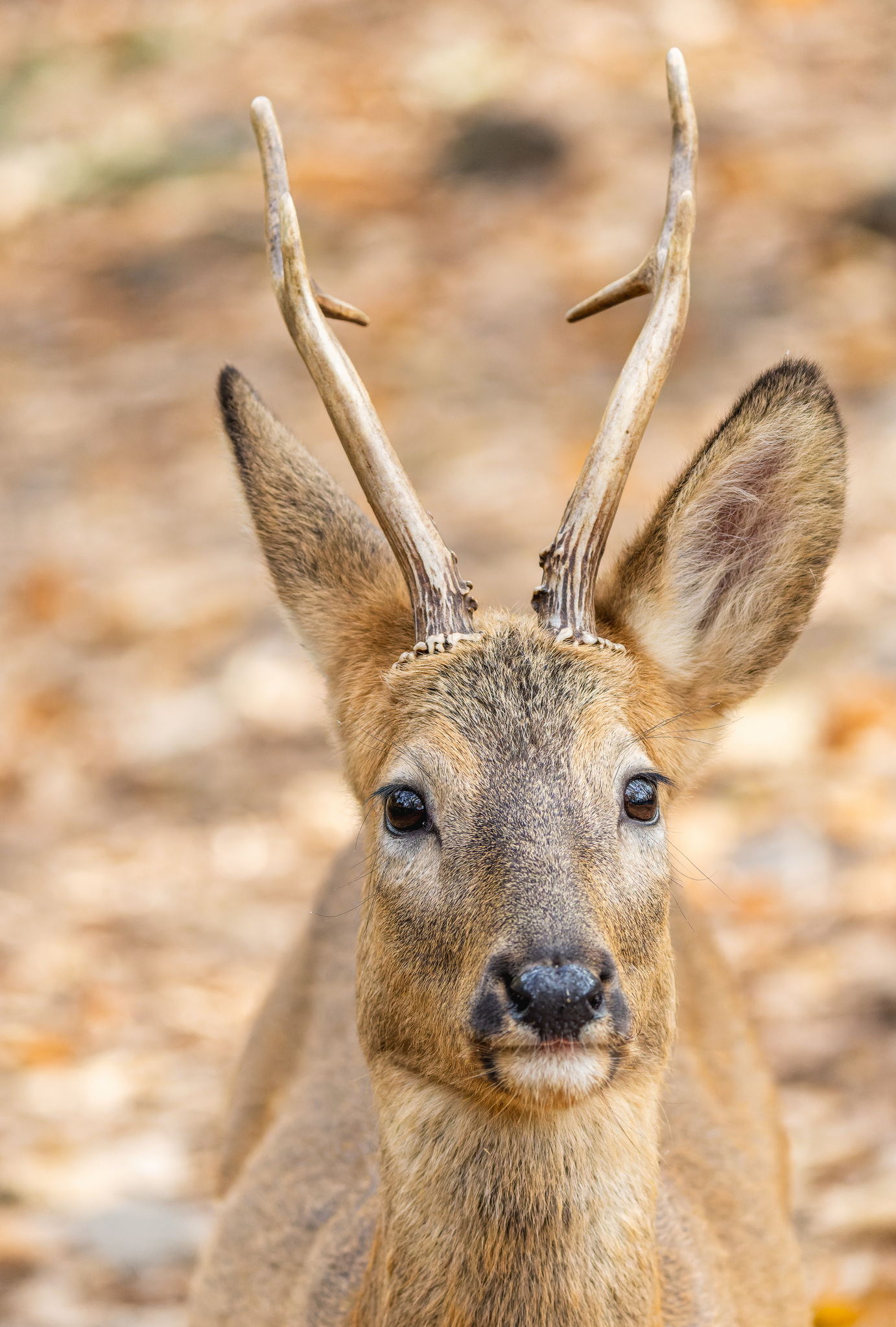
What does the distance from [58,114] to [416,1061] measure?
10761mm

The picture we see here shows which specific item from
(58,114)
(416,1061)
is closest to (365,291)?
(58,114)

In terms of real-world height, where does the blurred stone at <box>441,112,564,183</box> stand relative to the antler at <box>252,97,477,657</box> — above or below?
above

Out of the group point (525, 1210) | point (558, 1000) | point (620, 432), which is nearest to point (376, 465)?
point (620, 432)

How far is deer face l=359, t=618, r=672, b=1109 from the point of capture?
2766 millimetres

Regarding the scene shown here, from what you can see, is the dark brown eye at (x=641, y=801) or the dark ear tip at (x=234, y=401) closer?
the dark brown eye at (x=641, y=801)

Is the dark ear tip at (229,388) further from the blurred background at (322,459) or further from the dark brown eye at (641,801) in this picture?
the dark brown eye at (641,801)

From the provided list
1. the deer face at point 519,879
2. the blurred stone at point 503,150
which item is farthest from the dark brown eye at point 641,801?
the blurred stone at point 503,150

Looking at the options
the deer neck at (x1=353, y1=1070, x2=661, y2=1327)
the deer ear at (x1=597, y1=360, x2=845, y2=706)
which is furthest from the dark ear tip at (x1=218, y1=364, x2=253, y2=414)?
the deer neck at (x1=353, y1=1070, x2=661, y2=1327)

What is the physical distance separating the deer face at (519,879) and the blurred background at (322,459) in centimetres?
57

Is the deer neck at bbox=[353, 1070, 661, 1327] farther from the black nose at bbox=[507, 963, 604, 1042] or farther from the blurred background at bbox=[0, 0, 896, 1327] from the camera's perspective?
the blurred background at bbox=[0, 0, 896, 1327]

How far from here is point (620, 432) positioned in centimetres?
327

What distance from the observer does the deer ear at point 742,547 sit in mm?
3508

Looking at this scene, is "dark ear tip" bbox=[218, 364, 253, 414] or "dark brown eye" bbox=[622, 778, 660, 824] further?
"dark ear tip" bbox=[218, 364, 253, 414]

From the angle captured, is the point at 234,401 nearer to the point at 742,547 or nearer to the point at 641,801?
the point at 742,547
